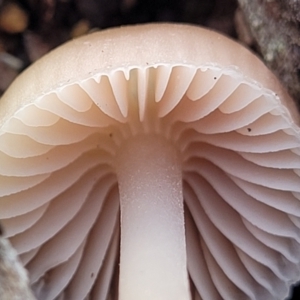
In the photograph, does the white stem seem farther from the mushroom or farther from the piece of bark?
the piece of bark

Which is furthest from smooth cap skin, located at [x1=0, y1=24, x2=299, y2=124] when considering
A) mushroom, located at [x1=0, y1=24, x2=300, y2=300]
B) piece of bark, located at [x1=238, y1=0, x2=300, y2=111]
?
piece of bark, located at [x1=238, y1=0, x2=300, y2=111]

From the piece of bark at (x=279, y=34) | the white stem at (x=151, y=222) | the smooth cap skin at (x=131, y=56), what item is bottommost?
the white stem at (x=151, y=222)

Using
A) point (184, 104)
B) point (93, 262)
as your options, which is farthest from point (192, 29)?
point (93, 262)

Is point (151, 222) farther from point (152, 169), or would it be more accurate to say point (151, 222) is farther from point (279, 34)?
point (279, 34)

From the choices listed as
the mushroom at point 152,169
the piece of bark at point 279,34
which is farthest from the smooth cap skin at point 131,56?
the piece of bark at point 279,34

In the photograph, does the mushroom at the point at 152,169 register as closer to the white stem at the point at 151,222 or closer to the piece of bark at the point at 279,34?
the white stem at the point at 151,222

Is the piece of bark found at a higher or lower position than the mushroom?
higher
